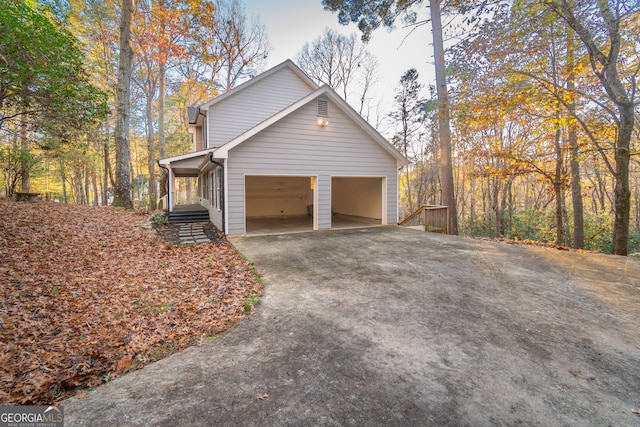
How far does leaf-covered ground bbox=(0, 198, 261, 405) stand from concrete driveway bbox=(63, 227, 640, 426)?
384mm

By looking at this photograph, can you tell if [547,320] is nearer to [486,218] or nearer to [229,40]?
[486,218]

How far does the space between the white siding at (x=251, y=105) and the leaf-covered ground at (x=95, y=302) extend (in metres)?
7.00

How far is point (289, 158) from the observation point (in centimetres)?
920

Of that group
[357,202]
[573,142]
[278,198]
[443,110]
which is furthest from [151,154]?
[573,142]

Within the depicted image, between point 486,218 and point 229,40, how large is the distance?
2001 centimetres

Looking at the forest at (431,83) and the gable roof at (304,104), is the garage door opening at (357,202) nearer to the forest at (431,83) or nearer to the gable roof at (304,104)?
the gable roof at (304,104)

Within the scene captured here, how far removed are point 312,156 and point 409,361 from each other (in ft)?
26.1

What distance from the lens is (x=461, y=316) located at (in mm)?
3322

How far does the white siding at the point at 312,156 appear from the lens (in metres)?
8.56

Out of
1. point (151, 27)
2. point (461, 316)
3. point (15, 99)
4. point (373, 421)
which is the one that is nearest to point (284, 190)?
point (15, 99)

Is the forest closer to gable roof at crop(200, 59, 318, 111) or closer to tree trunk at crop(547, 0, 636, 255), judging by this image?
tree trunk at crop(547, 0, 636, 255)

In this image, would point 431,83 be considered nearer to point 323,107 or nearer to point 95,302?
point 323,107

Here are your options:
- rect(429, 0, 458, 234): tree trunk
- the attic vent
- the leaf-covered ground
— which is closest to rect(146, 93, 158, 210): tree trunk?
the leaf-covered ground

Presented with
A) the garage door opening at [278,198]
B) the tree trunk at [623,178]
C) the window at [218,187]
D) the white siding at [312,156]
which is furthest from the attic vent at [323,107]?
the tree trunk at [623,178]
